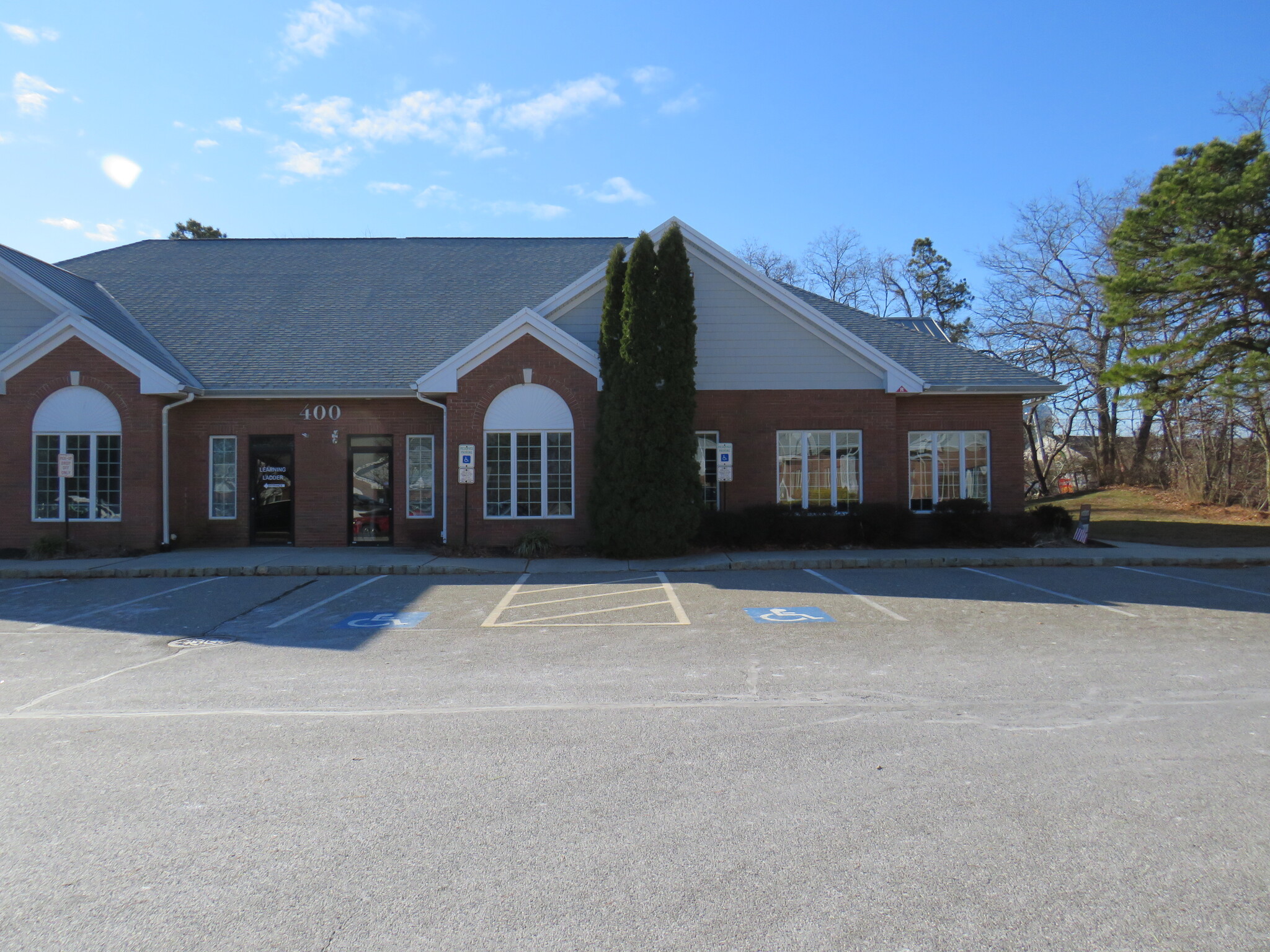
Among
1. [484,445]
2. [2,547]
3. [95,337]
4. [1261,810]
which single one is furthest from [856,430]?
[2,547]

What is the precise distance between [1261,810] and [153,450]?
742 inches

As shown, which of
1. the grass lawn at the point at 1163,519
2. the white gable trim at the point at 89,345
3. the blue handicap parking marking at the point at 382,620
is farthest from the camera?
the grass lawn at the point at 1163,519

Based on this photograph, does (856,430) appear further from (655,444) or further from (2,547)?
(2,547)

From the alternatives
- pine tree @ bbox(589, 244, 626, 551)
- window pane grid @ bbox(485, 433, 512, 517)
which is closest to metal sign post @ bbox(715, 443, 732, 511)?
pine tree @ bbox(589, 244, 626, 551)

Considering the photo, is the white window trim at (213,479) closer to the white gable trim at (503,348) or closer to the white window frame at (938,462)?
the white gable trim at (503,348)

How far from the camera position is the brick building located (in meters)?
17.4

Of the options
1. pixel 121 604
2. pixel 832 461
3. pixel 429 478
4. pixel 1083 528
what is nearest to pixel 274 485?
pixel 429 478

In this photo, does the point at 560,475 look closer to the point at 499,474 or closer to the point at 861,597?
the point at 499,474

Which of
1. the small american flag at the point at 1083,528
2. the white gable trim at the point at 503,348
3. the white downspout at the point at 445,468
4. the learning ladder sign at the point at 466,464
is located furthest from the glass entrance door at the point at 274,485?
the small american flag at the point at 1083,528

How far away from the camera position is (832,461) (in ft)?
61.5

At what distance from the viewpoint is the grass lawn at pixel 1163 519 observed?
1894cm

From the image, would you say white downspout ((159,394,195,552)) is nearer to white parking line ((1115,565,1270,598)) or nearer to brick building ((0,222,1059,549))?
brick building ((0,222,1059,549))

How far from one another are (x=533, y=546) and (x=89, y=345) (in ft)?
33.6

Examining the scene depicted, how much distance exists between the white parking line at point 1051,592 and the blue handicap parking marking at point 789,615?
144 inches
